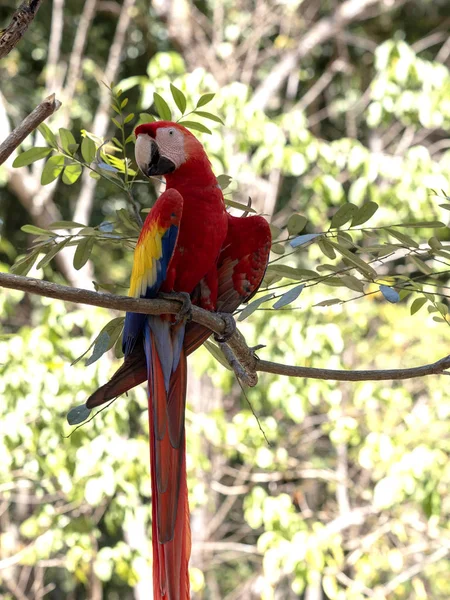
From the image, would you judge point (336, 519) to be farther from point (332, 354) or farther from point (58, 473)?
point (58, 473)

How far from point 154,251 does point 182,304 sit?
10 cm

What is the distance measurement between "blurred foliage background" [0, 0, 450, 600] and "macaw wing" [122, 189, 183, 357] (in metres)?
0.68

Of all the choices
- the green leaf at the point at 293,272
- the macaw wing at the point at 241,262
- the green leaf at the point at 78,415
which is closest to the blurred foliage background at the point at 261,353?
the macaw wing at the point at 241,262

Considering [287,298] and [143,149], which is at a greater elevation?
[143,149]

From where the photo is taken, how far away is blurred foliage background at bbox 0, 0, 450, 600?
2.41 metres

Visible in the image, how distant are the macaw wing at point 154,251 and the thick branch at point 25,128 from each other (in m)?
0.24

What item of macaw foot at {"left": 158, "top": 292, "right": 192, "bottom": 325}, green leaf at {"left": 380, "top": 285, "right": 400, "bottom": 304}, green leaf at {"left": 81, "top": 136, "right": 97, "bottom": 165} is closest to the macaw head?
green leaf at {"left": 81, "top": 136, "right": 97, "bottom": 165}

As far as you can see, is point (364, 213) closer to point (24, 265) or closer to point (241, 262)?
point (241, 262)

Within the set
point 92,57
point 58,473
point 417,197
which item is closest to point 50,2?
point 92,57

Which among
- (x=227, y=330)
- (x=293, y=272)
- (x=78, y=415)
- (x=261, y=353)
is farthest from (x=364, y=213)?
(x=261, y=353)

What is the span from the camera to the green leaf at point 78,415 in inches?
38.8

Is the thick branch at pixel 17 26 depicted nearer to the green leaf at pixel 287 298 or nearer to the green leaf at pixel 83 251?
Answer: the green leaf at pixel 83 251

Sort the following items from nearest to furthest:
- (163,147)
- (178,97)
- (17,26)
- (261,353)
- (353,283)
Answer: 1. (17,26)
2. (353,283)
3. (178,97)
4. (163,147)
5. (261,353)

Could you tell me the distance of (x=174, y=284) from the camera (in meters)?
1.22
